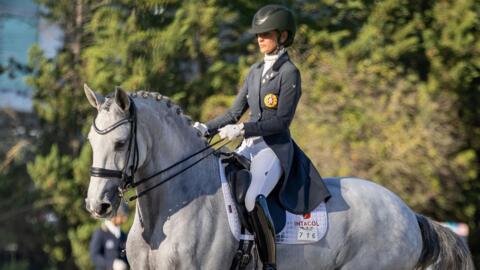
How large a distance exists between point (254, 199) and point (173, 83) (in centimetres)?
1082

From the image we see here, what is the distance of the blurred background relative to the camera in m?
15.5

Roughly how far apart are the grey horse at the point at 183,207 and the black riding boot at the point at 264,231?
14cm

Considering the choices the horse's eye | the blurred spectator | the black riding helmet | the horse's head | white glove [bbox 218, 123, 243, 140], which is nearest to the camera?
the horse's head

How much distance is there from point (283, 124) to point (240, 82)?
10.3m

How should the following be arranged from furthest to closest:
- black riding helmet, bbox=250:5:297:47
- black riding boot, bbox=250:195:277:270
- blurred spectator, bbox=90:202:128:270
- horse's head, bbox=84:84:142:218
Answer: blurred spectator, bbox=90:202:128:270 < black riding helmet, bbox=250:5:297:47 < black riding boot, bbox=250:195:277:270 < horse's head, bbox=84:84:142:218

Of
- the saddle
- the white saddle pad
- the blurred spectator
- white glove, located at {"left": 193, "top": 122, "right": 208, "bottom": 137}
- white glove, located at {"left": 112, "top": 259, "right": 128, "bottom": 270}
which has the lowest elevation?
the blurred spectator

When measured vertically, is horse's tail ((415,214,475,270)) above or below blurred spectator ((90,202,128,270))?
above

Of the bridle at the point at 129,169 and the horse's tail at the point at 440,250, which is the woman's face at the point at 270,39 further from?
the horse's tail at the point at 440,250

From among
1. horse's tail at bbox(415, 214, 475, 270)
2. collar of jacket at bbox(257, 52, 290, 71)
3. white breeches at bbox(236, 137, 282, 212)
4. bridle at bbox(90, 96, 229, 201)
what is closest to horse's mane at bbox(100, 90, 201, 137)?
bridle at bbox(90, 96, 229, 201)

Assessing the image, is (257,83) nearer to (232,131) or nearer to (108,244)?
(232,131)

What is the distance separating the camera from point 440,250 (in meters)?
7.88

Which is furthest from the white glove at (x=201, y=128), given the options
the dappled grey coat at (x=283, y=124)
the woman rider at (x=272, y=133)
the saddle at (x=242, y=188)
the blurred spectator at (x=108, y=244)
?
the blurred spectator at (x=108, y=244)

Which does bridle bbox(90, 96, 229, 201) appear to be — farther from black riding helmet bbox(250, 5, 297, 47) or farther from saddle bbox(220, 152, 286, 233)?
black riding helmet bbox(250, 5, 297, 47)

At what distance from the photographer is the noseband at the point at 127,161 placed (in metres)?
5.86
